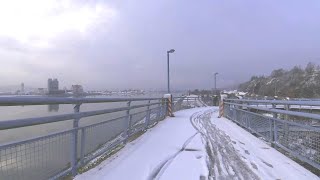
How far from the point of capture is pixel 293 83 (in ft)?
306

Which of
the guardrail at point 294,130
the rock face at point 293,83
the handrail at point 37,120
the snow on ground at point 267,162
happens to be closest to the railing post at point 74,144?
the handrail at point 37,120

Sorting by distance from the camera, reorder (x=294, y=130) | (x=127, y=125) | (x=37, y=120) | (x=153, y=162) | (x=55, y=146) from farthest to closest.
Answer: (x=127, y=125) → (x=294, y=130) → (x=153, y=162) → (x=55, y=146) → (x=37, y=120)

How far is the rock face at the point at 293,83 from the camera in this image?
84.0 metres

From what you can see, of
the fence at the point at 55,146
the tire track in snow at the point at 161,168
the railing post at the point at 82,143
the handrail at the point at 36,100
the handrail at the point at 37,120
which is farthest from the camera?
the railing post at the point at 82,143

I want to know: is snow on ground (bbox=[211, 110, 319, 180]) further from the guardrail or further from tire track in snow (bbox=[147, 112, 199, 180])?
tire track in snow (bbox=[147, 112, 199, 180])

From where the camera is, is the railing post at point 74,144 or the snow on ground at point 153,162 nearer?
the railing post at point 74,144

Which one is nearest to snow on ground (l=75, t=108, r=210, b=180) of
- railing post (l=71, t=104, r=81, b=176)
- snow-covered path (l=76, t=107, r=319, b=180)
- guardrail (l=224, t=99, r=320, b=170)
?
snow-covered path (l=76, t=107, r=319, b=180)

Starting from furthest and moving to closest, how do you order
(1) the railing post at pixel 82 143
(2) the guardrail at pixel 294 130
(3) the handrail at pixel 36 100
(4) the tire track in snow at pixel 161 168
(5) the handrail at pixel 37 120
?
(2) the guardrail at pixel 294 130, (1) the railing post at pixel 82 143, (4) the tire track in snow at pixel 161 168, (5) the handrail at pixel 37 120, (3) the handrail at pixel 36 100

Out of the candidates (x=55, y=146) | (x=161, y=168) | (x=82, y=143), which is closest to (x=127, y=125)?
(x=161, y=168)

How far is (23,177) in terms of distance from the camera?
5.25 m

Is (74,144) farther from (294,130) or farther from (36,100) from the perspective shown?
(294,130)

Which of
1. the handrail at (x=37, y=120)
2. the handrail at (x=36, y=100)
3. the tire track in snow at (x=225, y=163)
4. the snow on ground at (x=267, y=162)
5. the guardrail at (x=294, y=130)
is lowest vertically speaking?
the snow on ground at (x=267, y=162)

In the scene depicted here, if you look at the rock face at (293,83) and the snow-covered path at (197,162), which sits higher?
the rock face at (293,83)

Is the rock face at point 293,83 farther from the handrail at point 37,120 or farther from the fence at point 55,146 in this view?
the handrail at point 37,120
